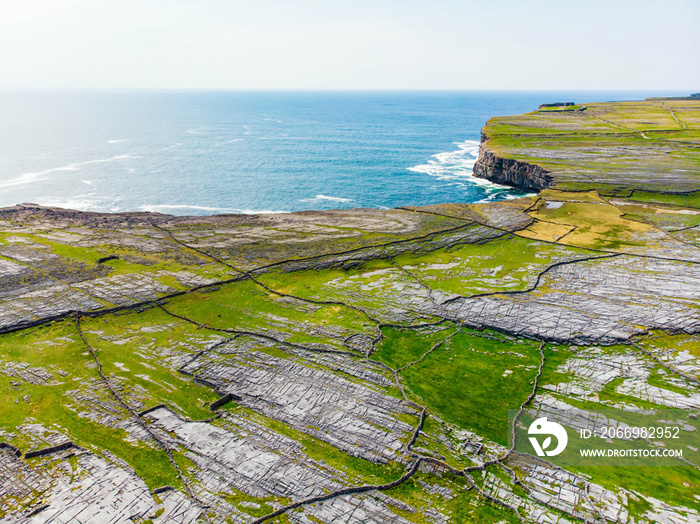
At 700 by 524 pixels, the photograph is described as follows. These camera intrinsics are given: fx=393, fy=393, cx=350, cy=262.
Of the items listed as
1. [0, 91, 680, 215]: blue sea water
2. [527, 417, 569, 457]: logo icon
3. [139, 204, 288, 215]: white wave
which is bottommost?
[527, 417, 569, 457]: logo icon

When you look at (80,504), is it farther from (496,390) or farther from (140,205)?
(140,205)

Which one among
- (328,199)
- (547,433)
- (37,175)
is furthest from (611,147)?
(37,175)

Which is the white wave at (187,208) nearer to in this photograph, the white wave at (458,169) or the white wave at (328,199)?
the white wave at (328,199)

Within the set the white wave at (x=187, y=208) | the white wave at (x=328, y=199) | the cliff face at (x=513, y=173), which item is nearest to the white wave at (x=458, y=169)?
the cliff face at (x=513, y=173)

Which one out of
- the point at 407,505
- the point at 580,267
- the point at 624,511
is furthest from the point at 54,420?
the point at 580,267

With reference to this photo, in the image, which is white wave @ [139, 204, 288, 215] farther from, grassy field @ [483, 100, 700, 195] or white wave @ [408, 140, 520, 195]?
grassy field @ [483, 100, 700, 195]

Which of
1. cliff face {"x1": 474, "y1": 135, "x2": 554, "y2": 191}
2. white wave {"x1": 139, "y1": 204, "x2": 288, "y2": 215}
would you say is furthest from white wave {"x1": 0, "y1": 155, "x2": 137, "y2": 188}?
cliff face {"x1": 474, "y1": 135, "x2": 554, "y2": 191}

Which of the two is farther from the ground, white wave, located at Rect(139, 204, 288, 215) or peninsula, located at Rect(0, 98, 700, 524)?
white wave, located at Rect(139, 204, 288, 215)
